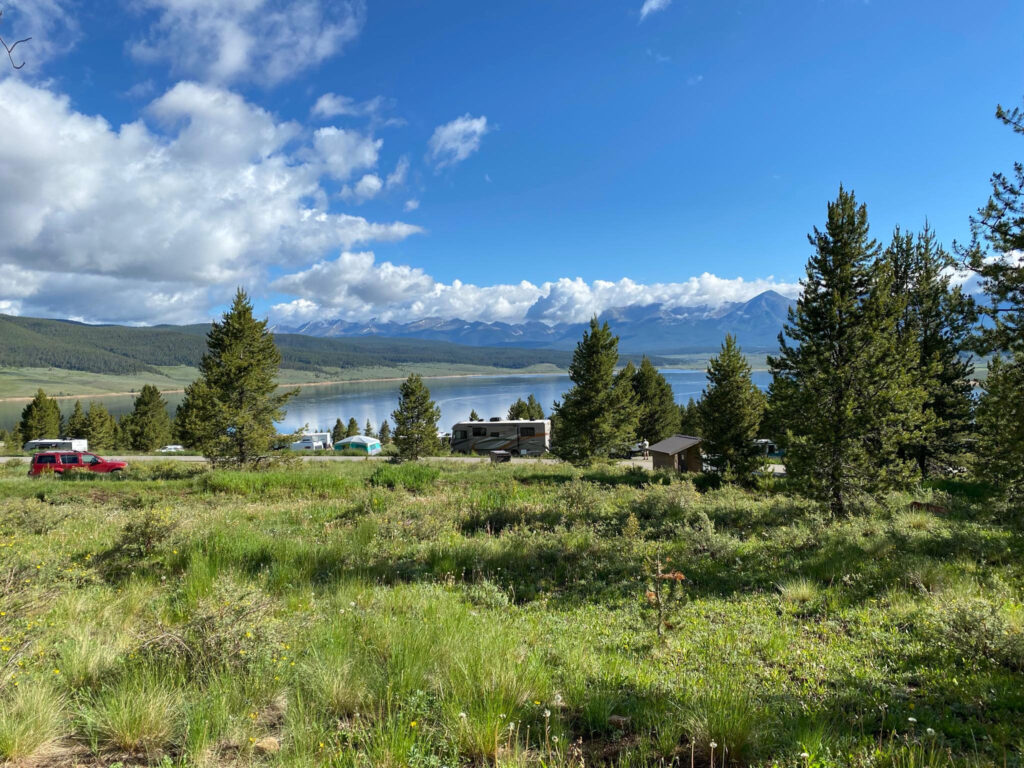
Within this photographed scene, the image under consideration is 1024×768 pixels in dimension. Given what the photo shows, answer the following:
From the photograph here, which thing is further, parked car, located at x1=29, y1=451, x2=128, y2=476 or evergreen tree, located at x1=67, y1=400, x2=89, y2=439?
evergreen tree, located at x1=67, y1=400, x2=89, y2=439

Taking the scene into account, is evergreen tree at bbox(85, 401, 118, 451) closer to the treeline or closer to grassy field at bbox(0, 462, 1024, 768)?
grassy field at bbox(0, 462, 1024, 768)

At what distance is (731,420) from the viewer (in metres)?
28.0

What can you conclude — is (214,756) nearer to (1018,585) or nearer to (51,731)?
(51,731)

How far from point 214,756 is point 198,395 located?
2842cm

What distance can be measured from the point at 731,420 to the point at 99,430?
6947 cm

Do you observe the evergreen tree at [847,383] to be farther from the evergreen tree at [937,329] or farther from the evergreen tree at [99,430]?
the evergreen tree at [99,430]

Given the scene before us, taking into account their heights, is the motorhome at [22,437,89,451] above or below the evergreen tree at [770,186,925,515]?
below

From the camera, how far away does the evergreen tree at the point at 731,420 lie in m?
27.7

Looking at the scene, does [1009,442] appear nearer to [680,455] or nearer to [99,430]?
[680,455]

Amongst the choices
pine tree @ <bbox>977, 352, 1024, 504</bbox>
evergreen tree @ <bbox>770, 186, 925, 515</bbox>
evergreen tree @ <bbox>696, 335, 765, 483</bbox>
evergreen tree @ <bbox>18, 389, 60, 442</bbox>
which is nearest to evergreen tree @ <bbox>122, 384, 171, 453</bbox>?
evergreen tree @ <bbox>18, 389, 60, 442</bbox>

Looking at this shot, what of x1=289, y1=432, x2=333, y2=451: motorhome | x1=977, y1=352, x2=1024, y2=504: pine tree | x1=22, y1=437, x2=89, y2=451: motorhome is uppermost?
x1=977, y1=352, x2=1024, y2=504: pine tree

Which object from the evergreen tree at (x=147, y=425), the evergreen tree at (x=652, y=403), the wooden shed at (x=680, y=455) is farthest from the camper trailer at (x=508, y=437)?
the evergreen tree at (x=147, y=425)

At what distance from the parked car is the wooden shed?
33115mm

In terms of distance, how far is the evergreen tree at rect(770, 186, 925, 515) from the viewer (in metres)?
12.9
